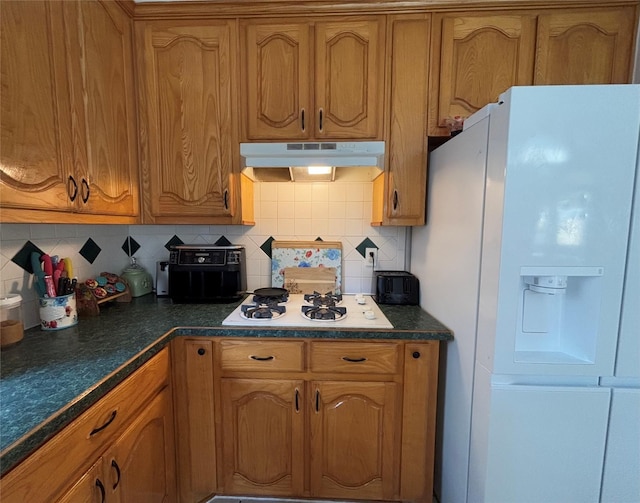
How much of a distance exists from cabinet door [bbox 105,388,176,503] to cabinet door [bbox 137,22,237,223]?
896 mm

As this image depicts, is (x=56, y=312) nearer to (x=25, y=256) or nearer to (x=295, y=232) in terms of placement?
(x=25, y=256)

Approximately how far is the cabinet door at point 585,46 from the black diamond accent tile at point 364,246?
1113 mm

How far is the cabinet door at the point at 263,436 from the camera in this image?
4.28 ft

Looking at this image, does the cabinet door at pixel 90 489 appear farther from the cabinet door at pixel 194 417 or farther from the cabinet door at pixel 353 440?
the cabinet door at pixel 353 440

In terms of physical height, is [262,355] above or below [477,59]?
below

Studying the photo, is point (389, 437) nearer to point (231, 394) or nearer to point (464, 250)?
point (231, 394)

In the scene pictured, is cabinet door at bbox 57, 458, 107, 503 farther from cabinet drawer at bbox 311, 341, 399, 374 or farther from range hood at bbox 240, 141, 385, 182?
range hood at bbox 240, 141, 385, 182

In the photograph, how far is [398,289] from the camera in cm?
159

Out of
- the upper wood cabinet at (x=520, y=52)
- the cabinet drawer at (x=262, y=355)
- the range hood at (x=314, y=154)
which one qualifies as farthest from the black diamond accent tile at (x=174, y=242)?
the upper wood cabinet at (x=520, y=52)

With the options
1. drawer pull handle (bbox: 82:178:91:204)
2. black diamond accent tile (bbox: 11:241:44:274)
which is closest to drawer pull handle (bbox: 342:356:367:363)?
drawer pull handle (bbox: 82:178:91:204)

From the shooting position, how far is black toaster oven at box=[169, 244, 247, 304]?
1.58 meters

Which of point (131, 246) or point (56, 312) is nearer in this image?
point (56, 312)

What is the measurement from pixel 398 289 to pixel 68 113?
63.6 inches

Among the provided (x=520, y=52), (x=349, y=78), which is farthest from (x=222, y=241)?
(x=520, y=52)
